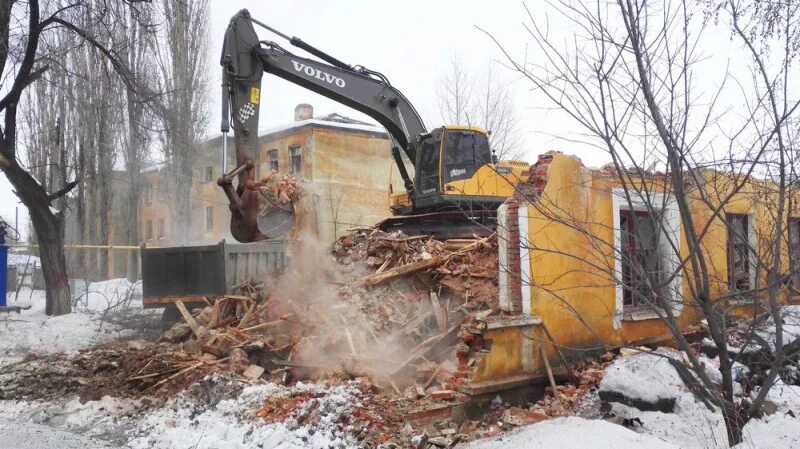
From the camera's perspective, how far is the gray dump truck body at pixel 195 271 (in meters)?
10.3

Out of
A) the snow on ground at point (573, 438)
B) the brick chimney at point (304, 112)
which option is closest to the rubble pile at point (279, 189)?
the snow on ground at point (573, 438)

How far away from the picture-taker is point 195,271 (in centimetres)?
1051

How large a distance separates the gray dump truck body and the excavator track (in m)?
3.21

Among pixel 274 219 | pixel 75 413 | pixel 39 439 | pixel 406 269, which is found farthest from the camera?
pixel 274 219

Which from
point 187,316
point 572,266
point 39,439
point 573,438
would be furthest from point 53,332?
point 573,438

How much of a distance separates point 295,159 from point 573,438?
26737 millimetres

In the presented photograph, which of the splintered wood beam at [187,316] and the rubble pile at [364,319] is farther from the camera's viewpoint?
the splintered wood beam at [187,316]

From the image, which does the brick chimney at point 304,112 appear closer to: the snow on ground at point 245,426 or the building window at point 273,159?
the building window at point 273,159

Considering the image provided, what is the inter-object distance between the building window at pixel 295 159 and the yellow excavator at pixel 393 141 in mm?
16627

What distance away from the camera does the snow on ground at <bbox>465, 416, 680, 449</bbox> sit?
457 cm

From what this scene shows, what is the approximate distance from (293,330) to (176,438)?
290cm

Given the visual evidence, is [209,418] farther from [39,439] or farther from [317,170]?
[317,170]

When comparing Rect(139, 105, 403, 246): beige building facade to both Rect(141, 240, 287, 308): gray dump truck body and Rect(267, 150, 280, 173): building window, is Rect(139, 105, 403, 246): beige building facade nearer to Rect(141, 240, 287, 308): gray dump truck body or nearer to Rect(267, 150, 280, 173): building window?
Rect(267, 150, 280, 173): building window

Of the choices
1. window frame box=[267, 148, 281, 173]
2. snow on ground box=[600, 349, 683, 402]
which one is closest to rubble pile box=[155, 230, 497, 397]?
snow on ground box=[600, 349, 683, 402]
